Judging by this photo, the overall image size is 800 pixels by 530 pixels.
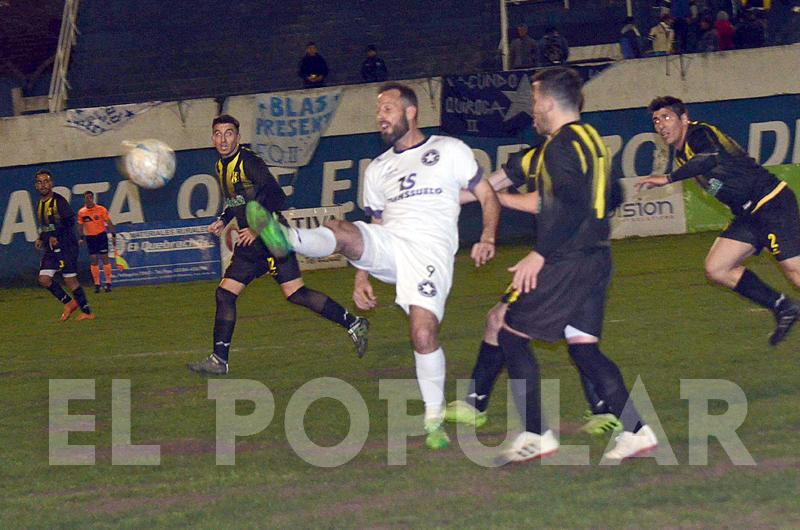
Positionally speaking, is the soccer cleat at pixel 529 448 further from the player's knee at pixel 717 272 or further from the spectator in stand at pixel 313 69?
the spectator in stand at pixel 313 69

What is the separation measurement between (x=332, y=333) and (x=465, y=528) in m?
7.48

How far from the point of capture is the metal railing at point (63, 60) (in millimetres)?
26500

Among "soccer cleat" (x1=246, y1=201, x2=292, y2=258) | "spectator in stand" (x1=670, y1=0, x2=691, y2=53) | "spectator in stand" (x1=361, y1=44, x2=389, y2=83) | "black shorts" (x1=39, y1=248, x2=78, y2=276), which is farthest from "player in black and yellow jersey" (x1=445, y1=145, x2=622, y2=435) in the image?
"spectator in stand" (x1=670, y1=0, x2=691, y2=53)

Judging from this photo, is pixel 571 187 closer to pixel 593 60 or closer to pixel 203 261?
pixel 203 261

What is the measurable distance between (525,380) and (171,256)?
16641 mm

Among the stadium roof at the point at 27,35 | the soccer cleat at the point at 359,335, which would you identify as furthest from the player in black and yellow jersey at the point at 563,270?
the stadium roof at the point at 27,35

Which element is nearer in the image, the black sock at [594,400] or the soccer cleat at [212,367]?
the black sock at [594,400]

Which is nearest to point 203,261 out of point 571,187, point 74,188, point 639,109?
point 74,188

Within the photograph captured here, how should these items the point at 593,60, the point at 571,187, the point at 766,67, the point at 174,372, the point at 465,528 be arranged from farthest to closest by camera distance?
the point at 593,60
the point at 766,67
the point at 174,372
the point at 571,187
the point at 465,528

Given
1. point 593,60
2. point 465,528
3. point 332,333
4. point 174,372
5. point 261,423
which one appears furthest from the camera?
point 593,60

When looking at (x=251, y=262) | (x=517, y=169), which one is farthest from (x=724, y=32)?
(x=517, y=169)

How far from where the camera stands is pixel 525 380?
20.3 feet

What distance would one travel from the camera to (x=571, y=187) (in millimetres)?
Result: 5879

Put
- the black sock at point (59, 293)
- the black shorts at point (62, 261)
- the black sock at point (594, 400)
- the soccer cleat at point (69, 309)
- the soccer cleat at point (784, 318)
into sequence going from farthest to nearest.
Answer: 1. the black shorts at point (62, 261)
2. the black sock at point (59, 293)
3. the soccer cleat at point (69, 309)
4. the soccer cleat at point (784, 318)
5. the black sock at point (594, 400)
